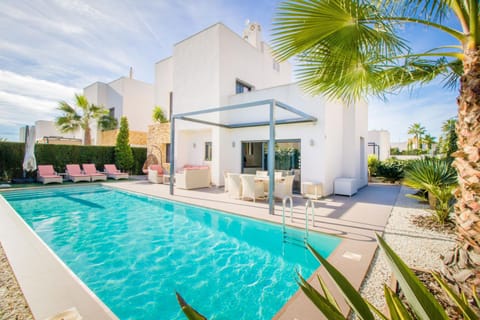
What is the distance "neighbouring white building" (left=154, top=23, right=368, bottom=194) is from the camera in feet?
35.9

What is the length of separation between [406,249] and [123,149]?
19946 mm

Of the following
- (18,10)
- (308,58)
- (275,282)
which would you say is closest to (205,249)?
(275,282)

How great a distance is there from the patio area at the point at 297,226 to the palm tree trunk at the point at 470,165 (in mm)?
1558

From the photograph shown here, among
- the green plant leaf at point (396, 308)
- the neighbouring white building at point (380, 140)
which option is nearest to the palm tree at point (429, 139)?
the neighbouring white building at point (380, 140)

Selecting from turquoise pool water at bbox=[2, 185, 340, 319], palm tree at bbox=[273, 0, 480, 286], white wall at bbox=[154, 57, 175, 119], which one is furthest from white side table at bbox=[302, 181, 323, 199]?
white wall at bbox=[154, 57, 175, 119]

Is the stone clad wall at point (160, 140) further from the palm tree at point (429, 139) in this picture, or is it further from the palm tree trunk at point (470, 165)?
the palm tree at point (429, 139)

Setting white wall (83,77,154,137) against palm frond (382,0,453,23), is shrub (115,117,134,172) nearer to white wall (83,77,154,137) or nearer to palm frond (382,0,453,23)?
white wall (83,77,154,137)

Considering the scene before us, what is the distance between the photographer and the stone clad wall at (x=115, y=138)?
75.0 ft

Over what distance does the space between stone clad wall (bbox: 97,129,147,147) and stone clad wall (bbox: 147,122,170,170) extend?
525 centimetres

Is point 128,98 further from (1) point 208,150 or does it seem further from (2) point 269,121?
(2) point 269,121

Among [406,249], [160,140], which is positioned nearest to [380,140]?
[160,140]

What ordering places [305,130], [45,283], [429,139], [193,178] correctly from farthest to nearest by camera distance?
[429,139] → [193,178] → [305,130] → [45,283]

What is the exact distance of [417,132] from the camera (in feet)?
119

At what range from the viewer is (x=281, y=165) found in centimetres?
1233
